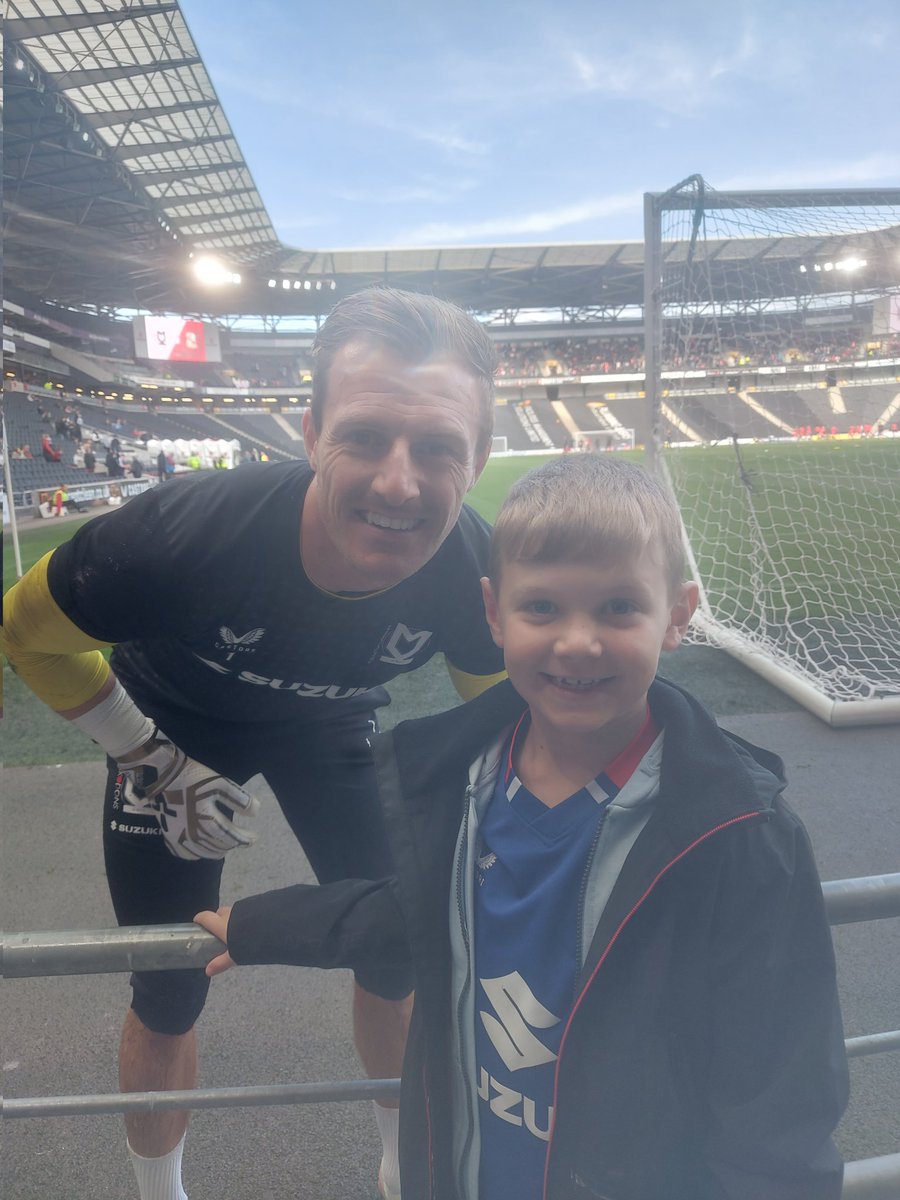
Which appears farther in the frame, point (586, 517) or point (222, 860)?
point (222, 860)

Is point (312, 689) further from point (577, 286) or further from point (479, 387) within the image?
point (577, 286)

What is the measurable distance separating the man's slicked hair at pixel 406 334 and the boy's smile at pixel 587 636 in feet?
0.98

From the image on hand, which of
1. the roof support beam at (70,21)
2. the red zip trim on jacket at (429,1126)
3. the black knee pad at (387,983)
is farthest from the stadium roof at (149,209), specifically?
the black knee pad at (387,983)

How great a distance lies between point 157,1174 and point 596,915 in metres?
1.23

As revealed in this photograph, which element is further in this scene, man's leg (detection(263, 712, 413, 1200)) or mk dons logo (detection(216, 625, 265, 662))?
man's leg (detection(263, 712, 413, 1200))

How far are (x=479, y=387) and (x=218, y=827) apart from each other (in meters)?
0.87

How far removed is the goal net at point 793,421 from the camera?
14.4 ft

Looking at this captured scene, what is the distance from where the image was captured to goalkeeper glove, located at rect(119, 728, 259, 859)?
121 centimetres

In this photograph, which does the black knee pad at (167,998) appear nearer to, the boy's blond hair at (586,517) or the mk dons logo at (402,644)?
the mk dons logo at (402,644)

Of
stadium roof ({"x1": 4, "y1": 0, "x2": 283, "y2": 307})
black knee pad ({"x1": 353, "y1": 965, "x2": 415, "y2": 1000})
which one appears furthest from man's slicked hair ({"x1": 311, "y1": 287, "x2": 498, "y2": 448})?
black knee pad ({"x1": 353, "y1": 965, "x2": 415, "y2": 1000})

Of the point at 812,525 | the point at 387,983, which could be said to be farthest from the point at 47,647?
the point at 812,525

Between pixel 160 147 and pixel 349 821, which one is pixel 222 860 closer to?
pixel 349 821

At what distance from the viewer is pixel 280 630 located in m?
1.14

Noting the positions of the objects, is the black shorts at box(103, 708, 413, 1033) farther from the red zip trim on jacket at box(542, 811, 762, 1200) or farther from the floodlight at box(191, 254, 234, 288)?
the floodlight at box(191, 254, 234, 288)
